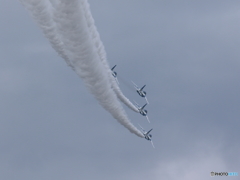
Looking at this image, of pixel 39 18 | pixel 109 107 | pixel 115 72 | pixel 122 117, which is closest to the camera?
pixel 39 18

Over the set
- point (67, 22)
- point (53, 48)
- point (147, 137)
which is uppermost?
point (147, 137)

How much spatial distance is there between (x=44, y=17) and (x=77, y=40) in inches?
257

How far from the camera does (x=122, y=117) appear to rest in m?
53.5

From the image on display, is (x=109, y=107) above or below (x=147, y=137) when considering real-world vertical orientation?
below

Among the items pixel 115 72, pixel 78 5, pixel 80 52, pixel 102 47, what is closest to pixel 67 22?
pixel 78 5

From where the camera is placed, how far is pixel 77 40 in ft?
119

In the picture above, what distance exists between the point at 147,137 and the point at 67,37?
46.9 m

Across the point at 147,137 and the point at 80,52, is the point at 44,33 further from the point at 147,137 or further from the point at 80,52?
the point at 147,137

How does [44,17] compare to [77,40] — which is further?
[44,17]

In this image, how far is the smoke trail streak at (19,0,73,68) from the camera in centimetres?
3888

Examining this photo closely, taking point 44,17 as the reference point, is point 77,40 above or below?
below

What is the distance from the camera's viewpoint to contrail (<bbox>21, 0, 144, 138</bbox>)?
33.3 meters

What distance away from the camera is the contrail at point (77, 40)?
33.3m

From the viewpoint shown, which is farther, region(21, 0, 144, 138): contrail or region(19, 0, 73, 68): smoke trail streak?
region(19, 0, 73, 68): smoke trail streak
